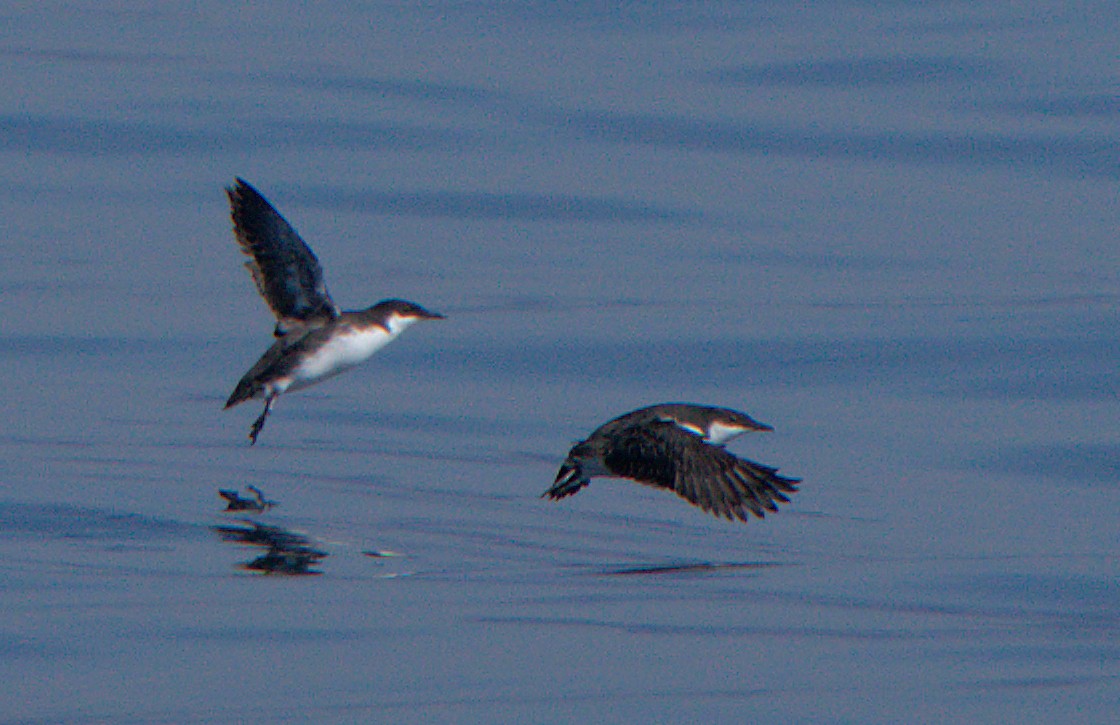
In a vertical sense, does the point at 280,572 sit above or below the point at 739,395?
below

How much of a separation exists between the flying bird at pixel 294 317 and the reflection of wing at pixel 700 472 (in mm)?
2065

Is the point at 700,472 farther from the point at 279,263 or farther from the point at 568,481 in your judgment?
the point at 279,263

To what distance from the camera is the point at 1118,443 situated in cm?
1080

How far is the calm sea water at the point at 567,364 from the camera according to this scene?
6512mm

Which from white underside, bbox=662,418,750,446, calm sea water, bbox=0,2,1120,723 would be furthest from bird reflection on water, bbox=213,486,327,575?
white underside, bbox=662,418,750,446

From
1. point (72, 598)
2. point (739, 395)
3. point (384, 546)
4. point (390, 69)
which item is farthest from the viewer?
point (390, 69)

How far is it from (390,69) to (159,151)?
14.7 ft

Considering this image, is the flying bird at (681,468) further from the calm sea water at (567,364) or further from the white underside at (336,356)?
the white underside at (336,356)

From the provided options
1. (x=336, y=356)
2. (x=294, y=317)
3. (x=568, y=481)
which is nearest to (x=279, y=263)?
(x=294, y=317)

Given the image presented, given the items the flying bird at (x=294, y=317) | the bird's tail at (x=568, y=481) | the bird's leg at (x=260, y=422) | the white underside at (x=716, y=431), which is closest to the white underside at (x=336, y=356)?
the flying bird at (x=294, y=317)

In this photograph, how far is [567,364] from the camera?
42.3 ft

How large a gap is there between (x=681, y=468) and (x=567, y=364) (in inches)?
174

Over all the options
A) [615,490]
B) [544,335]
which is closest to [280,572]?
[615,490]

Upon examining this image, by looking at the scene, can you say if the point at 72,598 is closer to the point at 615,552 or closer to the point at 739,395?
the point at 615,552
